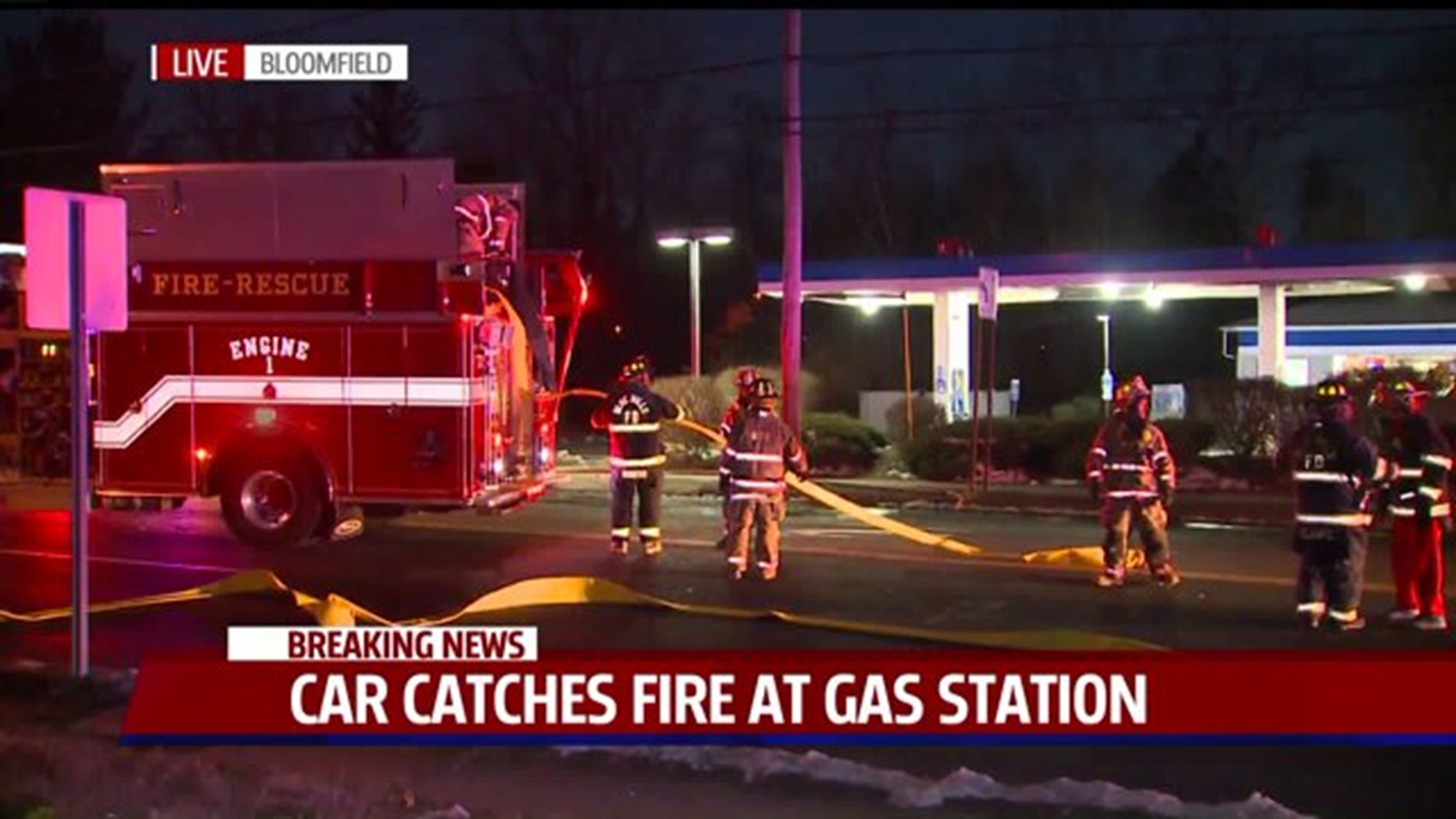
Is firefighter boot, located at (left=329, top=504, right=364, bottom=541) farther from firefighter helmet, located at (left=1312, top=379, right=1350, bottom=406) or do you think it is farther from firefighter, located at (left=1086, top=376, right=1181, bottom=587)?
firefighter helmet, located at (left=1312, top=379, right=1350, bottom=406)

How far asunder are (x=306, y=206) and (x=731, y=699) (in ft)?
23.4

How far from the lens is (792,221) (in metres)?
20.1

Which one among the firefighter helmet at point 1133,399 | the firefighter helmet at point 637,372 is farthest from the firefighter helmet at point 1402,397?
the firefighter helmet at point 637,372

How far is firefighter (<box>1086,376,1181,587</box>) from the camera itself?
11.2 m

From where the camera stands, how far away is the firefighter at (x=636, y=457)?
41.8 ft

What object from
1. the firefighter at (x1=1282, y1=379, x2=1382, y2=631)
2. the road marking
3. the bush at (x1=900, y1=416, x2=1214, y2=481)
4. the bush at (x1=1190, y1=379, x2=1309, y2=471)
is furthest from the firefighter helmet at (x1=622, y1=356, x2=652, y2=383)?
the bush at (x1=1190, y1=379, x2=1309, y2=471)

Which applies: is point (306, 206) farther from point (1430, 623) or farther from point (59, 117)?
point (59, 117)

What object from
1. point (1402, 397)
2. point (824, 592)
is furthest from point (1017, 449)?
point (1402, 397)

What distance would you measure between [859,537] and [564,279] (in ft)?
12.3

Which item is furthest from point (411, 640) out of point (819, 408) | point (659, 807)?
point (819, 408)

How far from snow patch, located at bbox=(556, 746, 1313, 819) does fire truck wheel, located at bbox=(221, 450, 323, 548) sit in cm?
685

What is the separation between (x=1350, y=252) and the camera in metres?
26.0

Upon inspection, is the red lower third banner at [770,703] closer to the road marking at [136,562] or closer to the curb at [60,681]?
the curb at [60,681]

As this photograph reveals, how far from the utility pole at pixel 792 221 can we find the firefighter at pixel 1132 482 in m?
8.90
